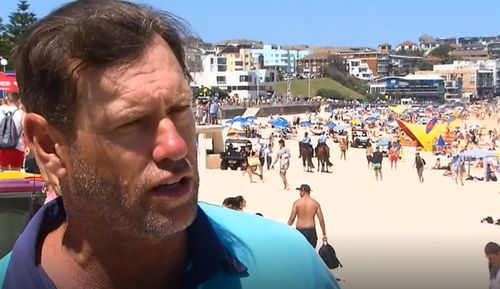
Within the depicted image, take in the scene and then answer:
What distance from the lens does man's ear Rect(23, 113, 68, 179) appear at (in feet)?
3.66

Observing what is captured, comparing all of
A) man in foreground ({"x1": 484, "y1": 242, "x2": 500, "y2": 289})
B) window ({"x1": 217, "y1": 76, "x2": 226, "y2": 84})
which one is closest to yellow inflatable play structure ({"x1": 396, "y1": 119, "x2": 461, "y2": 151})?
man in foreground ({"x1": 484, "y1": 242, "x2": 500, "y2": 289})

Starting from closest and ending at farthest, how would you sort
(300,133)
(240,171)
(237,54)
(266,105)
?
(240,171)
(300,133)
(266,105)
(237,54)

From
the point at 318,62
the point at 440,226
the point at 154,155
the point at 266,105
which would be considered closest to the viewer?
the point at 154,155

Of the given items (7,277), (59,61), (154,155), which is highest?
(59,61)

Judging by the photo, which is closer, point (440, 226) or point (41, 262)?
point (41, 262)

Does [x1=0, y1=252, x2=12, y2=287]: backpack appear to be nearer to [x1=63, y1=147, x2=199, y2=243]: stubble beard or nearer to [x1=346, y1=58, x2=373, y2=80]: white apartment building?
[x1=63, y1=147, x2=199, y2=243]: stubble beard

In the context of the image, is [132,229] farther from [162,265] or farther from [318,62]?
[318,62]

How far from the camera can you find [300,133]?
52781 mm

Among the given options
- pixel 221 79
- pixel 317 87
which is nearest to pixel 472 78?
pixel 317 87

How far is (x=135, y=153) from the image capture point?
3.43 ft

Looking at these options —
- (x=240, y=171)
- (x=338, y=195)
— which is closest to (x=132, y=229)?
(x=338, y=195)

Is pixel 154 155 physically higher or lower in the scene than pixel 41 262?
higher

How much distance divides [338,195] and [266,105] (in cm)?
6544

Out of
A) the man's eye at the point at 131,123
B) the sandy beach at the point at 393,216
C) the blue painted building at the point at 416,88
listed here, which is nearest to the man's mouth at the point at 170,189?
the man's eye at the point at 131,123
